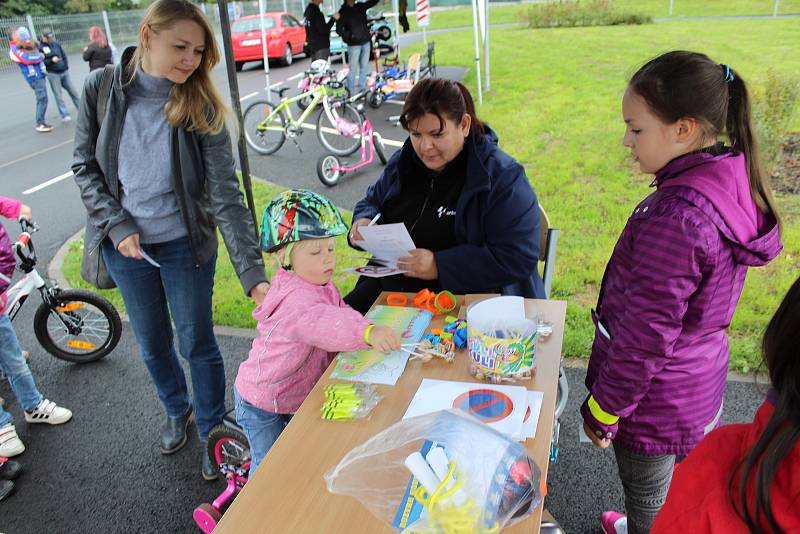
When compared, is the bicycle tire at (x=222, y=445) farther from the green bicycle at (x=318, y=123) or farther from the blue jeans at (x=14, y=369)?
the green bicycle at (x=318, y=123)

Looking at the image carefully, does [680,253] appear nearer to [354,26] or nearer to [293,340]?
[293,340]

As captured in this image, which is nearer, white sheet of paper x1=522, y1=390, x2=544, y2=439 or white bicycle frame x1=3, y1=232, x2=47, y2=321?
white sheet of paper x1=522, y1=390, x2=544, y2=439

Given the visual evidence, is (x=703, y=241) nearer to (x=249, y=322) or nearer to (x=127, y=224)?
(x=127, y=224)

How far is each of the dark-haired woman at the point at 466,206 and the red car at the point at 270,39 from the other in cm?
1345

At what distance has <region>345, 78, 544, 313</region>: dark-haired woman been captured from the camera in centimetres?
214

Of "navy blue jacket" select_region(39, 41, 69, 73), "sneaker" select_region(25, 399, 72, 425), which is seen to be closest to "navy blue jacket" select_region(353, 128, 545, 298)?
"sneaker" select_region(25, 399, 72, 425)

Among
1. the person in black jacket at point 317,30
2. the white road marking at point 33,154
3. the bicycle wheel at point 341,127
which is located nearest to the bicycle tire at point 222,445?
the bicycle wheel at point 341,127

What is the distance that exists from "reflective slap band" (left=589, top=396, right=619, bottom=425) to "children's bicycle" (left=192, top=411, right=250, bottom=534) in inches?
51.9

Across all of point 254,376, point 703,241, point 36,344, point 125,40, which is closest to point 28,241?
point 36,344

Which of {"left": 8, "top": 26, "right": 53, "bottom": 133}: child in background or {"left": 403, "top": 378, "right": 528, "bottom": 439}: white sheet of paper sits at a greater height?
{"left": 8, "top": 26, "right": 53, "bottom": 133}: child in background

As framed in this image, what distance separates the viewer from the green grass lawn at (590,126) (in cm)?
377

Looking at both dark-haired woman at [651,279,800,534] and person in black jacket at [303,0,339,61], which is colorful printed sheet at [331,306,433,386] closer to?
dark-haired woman at [651,279,800,534]

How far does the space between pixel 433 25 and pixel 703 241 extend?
24.6m

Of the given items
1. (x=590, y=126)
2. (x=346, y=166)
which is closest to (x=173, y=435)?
(x=346, y=166)
